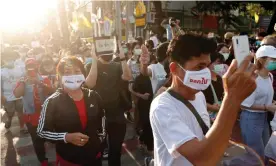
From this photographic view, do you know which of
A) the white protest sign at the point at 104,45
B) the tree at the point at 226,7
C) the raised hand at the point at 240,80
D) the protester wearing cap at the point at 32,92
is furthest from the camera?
the tree at the point at 226,7

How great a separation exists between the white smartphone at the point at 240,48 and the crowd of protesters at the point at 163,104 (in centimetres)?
6

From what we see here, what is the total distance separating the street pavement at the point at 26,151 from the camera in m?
5.55

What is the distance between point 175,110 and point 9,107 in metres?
6.42

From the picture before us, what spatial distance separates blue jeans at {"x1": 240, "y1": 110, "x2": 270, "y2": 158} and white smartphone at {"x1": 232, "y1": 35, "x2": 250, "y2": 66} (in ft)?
7.97

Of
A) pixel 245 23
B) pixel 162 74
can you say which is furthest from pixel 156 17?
pixel 162 74

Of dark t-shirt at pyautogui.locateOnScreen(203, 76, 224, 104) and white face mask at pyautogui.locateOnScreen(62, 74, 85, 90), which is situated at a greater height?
white face mask at pyautogui.locateOnScreen(62, 74, 85, 90)

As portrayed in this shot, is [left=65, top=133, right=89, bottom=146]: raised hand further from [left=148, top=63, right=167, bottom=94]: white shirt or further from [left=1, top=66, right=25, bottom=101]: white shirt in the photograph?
[left=1, top=66, right=25, bottom=101]: white shirt

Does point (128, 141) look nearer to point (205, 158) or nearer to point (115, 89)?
point (115, 89)

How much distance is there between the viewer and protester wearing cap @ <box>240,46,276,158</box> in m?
3.73

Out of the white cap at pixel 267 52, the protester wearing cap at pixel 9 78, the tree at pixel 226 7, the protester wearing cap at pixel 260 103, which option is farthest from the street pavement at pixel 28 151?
the tree at pixel 226 7

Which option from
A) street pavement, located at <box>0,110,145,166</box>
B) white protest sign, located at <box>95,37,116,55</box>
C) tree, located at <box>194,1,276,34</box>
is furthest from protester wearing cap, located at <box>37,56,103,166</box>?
tree, located at <box>194,1,276,34</box>

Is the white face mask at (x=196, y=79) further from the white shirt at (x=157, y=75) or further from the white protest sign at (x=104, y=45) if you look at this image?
the white shirt at (x=157, y=75)

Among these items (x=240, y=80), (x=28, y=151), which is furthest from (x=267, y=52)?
(x=28, y=151)

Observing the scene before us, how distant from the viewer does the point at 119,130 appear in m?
4.41
